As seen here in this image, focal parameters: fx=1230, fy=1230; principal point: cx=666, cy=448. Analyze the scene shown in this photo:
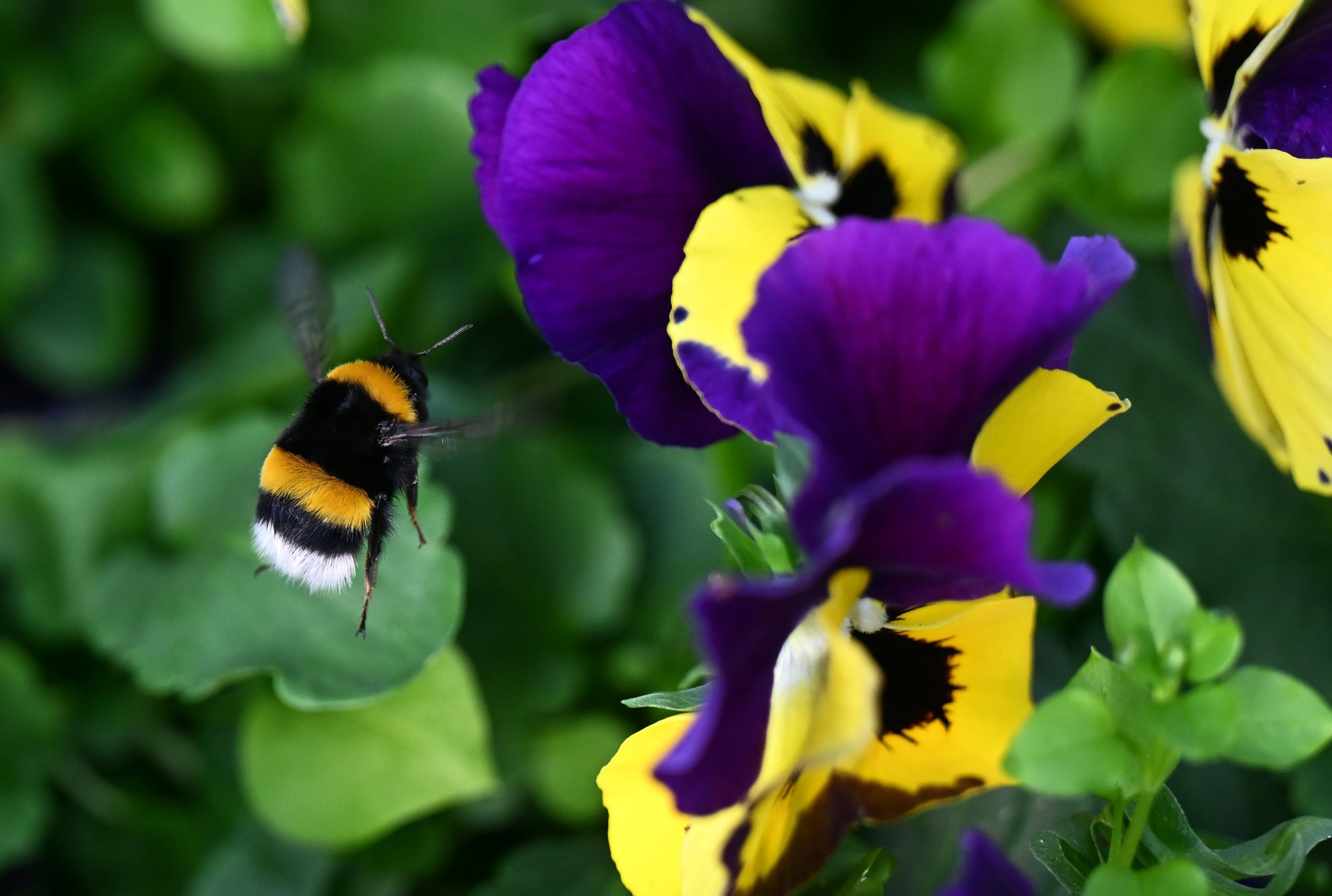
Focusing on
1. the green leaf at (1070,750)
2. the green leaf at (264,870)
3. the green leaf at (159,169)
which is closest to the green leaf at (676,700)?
the green leaf at (1070,750)

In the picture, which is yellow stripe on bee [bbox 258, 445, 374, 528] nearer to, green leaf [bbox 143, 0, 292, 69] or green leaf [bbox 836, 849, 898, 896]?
green leaf [bbox 836, 849, 898, 896]

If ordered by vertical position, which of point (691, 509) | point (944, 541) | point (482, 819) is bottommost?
point (482, 819)

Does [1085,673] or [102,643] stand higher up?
[1085,673]

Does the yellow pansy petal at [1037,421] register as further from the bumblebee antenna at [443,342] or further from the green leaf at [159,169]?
the green leaf at [159,169]

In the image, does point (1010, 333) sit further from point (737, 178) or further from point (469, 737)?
point (469, 737)

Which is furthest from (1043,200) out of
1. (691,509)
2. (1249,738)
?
(1249,738)

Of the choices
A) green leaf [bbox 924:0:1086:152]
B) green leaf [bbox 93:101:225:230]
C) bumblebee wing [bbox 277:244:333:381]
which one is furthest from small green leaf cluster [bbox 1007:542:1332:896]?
green leaf [bbox 93:101:225:230]

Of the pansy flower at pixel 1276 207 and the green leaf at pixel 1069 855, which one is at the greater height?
the pansy flower at pixel 1276 207
